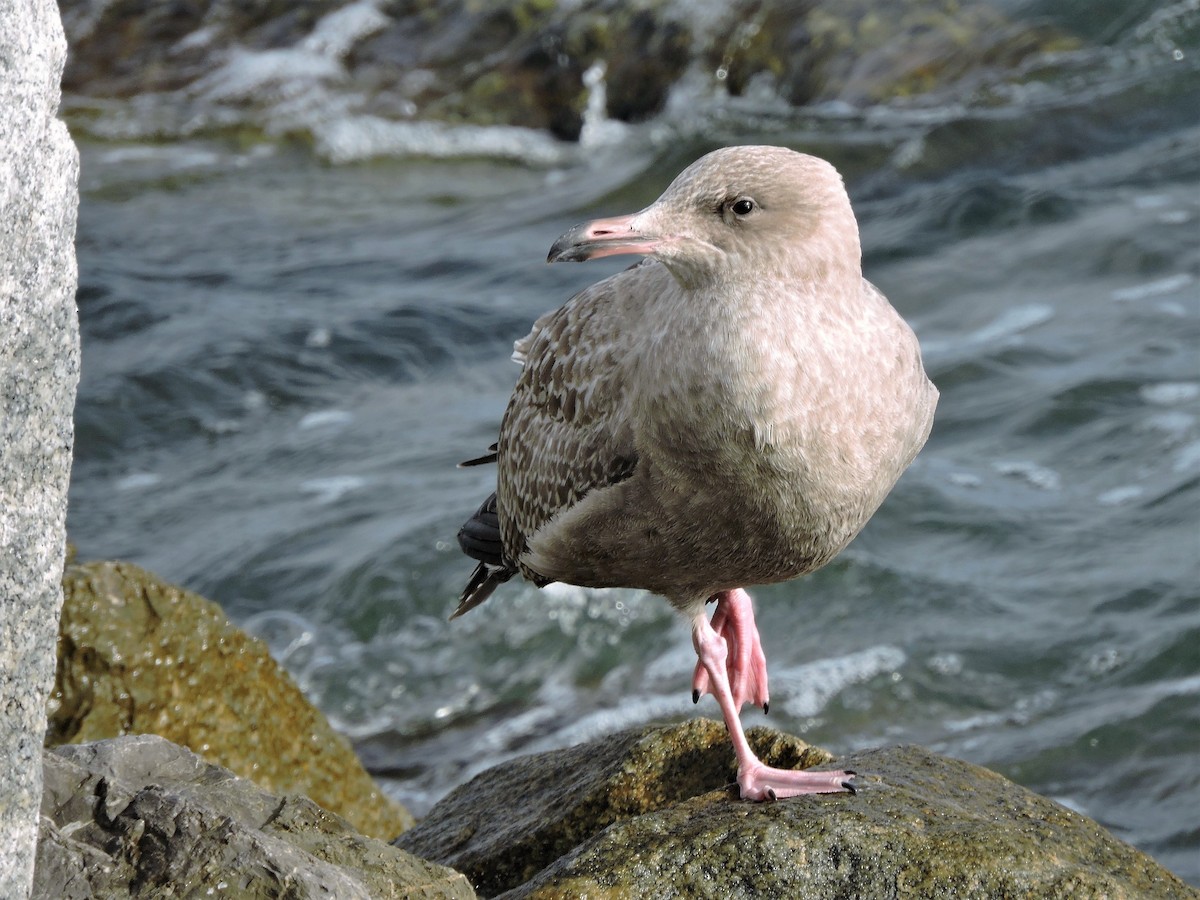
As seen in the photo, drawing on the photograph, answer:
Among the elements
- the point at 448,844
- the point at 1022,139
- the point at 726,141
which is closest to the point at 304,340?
the point at 726,141

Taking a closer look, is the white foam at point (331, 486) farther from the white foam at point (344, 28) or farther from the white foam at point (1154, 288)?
the white foam at point (344, 28)

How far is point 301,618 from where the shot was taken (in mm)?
8898

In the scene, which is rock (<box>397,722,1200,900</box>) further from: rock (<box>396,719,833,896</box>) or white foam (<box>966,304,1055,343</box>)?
white foam (<box>966,304,1055,343</box>)

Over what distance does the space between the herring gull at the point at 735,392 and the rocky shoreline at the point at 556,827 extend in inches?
10.0

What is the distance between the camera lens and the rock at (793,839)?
3646 millimetres

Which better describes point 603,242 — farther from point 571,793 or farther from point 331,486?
point 331,486

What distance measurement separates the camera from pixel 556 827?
433cm

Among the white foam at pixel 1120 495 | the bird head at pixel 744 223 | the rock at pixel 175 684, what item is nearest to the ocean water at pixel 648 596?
the white foam at pixel 1120 495

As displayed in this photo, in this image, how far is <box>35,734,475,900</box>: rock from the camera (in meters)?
3.07

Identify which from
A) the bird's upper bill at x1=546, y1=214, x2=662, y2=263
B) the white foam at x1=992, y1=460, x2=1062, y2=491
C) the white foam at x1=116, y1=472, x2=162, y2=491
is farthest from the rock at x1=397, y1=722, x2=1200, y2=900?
the white foam at x1=116, y1=472, x2=162, y2=491

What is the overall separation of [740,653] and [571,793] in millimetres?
969

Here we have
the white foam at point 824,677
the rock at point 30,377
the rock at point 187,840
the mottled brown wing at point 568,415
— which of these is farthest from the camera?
the white foam at point 824,677

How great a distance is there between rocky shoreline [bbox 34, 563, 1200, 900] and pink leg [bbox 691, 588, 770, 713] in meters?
0.50

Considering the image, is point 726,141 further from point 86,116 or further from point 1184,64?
point 86,116
